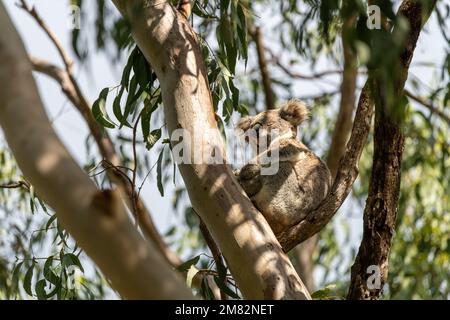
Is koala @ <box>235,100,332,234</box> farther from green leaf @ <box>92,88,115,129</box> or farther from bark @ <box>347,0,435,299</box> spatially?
green leaf @ <box>92,88,115,129</box>

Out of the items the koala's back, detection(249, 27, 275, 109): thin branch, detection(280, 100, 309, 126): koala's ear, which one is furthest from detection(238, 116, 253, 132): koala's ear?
detection(249, 27, 275, 109): thin branch

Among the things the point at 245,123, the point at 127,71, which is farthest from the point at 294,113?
the point at 127,71

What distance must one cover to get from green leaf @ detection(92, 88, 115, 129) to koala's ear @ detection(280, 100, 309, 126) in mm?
1576

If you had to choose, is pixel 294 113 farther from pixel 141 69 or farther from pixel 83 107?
pixel 83 107

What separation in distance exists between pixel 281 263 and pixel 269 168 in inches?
68.7

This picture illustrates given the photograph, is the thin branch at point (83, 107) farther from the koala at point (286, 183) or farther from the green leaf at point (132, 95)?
the green leaf at point (132, 95)

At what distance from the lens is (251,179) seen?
442 centimetres

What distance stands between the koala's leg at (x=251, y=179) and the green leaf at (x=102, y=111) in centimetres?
98

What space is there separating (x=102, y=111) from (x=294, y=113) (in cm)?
164

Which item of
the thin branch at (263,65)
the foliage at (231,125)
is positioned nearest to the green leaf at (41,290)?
the foliage at (231,125)

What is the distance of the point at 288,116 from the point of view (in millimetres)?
5027
